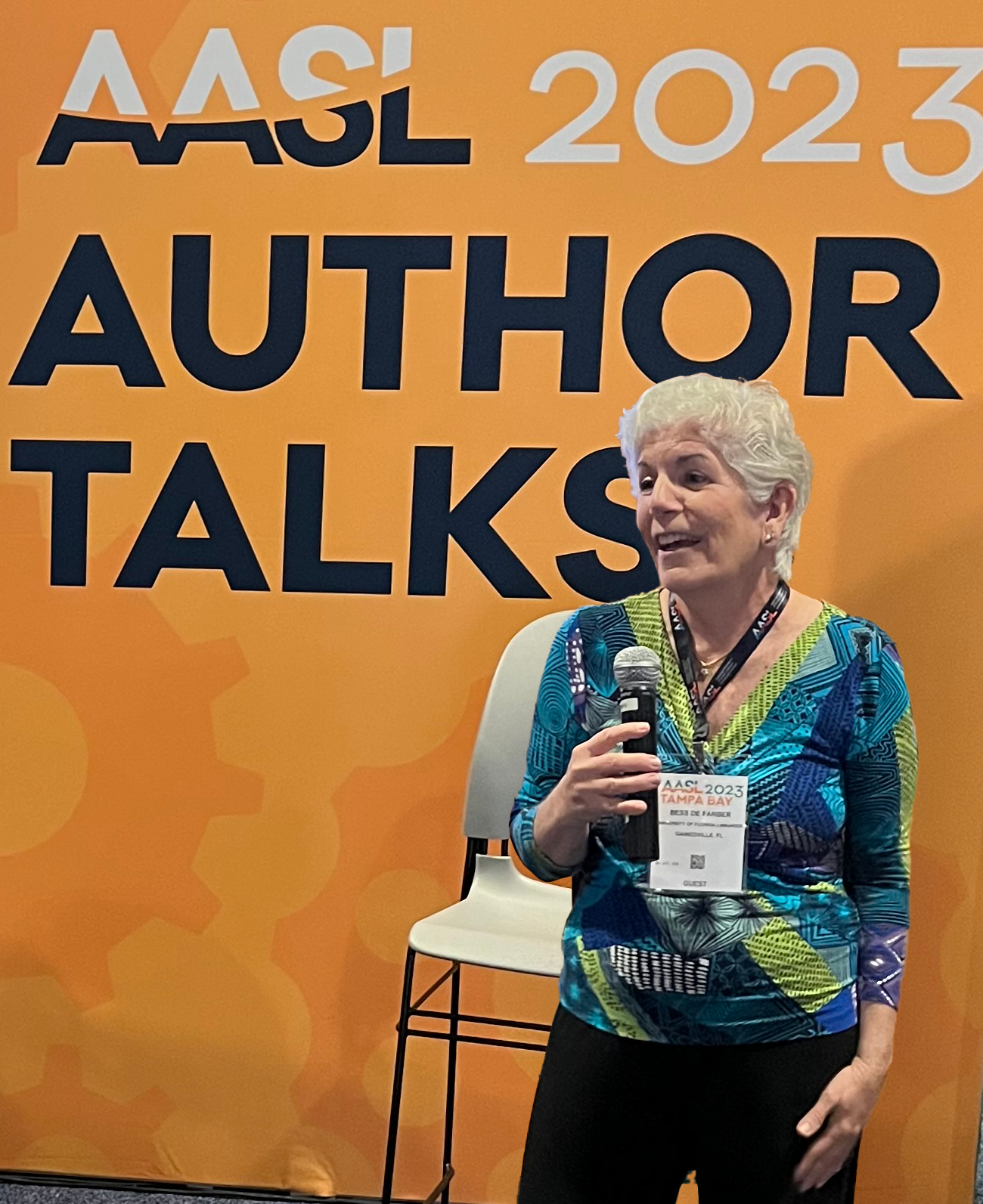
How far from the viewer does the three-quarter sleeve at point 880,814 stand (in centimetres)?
126

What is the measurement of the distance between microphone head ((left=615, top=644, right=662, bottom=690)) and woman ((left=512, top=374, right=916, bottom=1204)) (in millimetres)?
57

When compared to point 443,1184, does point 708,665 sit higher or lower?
higher

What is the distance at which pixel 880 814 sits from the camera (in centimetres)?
127

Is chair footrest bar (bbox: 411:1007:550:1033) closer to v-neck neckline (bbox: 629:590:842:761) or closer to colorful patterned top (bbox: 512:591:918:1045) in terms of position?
colorful patterned top (bbox: 512:591:918:1045)

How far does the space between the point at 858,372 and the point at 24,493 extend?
1.84 m

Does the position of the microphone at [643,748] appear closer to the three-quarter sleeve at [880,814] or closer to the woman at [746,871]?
the woman at [746,871]

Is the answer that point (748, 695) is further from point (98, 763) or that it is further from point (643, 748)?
point (98, 763)

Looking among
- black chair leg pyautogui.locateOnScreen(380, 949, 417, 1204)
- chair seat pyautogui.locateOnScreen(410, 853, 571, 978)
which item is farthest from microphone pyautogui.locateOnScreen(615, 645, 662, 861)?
black chair leg pyautogui.locateOnScreen(380, 949, 417, 1204)

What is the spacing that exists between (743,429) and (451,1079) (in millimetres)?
1694

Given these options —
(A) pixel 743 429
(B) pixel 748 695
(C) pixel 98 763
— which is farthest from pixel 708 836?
(C) pixel 98 763

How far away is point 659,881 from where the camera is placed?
1227 mm

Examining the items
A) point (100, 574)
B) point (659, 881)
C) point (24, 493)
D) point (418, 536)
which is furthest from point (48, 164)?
point (659, 881)

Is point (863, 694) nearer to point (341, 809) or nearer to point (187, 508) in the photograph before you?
point (341, 809)

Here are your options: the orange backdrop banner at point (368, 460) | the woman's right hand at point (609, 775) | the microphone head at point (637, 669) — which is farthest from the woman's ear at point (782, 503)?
the orange backdrop banner at point (368, 460)
